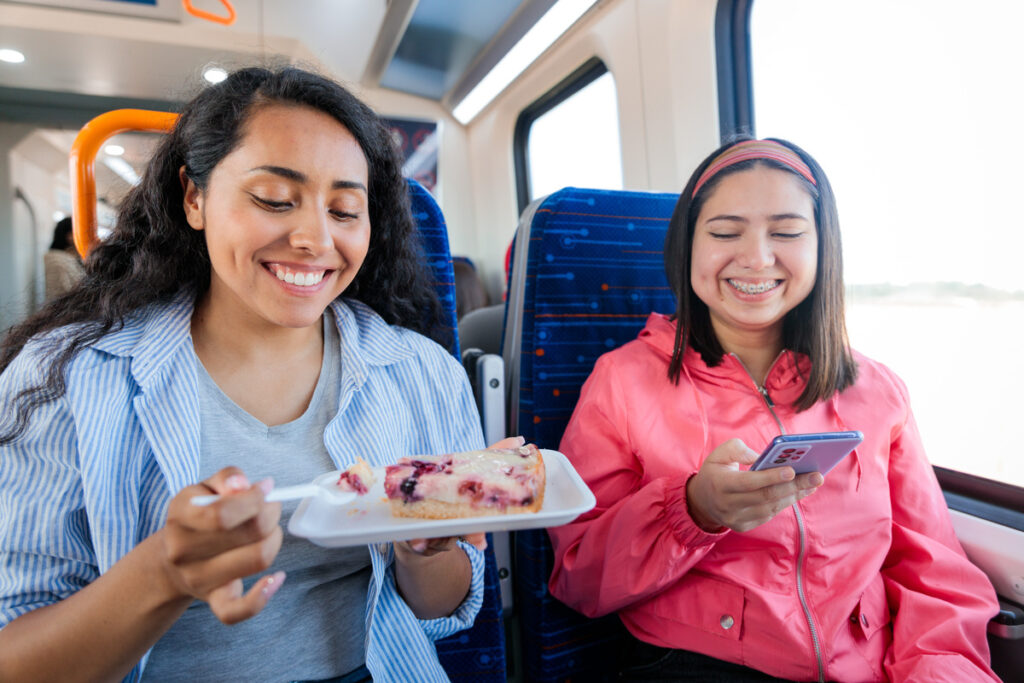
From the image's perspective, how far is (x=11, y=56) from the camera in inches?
173

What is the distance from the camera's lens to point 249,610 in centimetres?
69

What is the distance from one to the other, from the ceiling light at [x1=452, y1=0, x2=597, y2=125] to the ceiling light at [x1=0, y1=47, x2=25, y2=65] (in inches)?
131

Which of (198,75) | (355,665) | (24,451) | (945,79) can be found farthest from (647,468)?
(945,79)

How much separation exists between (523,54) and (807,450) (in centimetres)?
387

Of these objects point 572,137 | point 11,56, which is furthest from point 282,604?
point 11,56

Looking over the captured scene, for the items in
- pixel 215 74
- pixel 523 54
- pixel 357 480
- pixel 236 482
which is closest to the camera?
pixel 236 482

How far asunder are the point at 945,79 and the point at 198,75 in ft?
6.87

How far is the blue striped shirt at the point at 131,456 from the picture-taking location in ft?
3.03

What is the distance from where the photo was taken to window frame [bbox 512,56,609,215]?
4.00 metres

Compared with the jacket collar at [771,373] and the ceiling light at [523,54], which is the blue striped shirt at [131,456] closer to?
the jacket collar at [771,373]

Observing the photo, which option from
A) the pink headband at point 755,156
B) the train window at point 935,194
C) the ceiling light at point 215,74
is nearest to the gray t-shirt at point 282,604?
the ceiling light at point 215,74

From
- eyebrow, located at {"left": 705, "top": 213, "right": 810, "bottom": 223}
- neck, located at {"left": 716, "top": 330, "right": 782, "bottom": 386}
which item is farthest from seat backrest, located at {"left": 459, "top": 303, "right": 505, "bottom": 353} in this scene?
eyebrow, located at {"left": 705, "top": 213, "right": 810, "bottom": 223}

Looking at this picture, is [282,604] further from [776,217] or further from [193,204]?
[776,217]

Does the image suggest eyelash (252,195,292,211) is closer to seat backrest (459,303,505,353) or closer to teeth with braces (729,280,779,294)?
teeth with braces (729,280,779,294)
